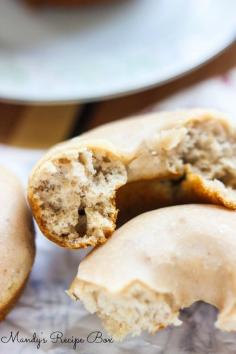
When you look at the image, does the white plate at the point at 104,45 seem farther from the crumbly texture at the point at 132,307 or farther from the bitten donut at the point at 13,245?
the crumbly texture at the point at 132,307

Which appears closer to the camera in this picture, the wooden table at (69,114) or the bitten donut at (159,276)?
the bitten donut at (159,276)

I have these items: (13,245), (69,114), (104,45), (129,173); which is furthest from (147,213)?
(104,45)

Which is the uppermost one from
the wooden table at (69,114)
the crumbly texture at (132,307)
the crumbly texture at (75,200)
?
the crumbly texture at (75,200)

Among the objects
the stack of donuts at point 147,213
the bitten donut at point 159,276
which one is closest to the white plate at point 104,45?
the stack of donuts at point 147,213

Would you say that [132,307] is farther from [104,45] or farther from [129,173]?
[104,45]

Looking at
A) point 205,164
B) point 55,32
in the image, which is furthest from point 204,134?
point 55,32

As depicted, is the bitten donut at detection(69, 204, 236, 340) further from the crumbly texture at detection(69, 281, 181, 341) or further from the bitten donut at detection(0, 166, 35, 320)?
the bitten donut at detection(0, 166, 35, 320)
